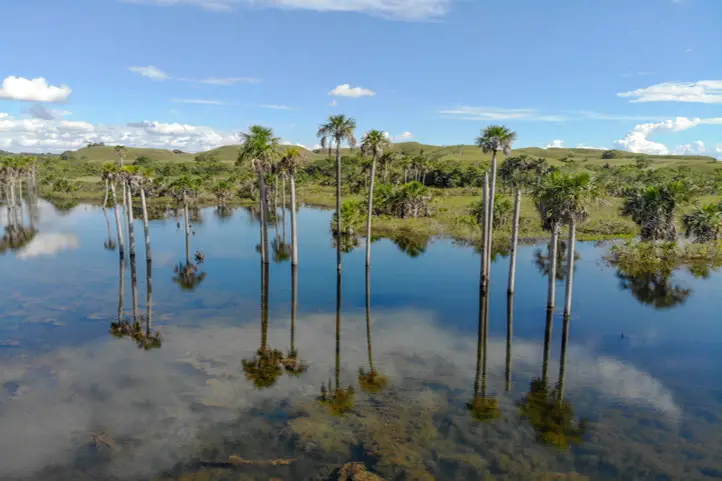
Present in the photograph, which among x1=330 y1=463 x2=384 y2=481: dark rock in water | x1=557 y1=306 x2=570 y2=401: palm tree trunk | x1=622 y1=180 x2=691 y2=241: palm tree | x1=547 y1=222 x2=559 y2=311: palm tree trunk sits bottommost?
x1=330 y1=463 x2=384 y2=481: dark rock in water

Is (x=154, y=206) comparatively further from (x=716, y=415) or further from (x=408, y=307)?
(x=716, y=415)

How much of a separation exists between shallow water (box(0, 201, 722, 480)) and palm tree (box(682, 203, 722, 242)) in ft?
32.1

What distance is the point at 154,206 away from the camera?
108812 mm

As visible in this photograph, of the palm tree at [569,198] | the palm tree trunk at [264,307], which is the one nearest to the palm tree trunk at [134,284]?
the palm tree trunk at [264,307]

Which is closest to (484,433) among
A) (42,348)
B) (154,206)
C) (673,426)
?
(673,426)

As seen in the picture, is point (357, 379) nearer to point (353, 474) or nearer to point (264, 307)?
point (353, 474)

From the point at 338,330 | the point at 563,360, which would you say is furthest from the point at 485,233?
the point at 338,330

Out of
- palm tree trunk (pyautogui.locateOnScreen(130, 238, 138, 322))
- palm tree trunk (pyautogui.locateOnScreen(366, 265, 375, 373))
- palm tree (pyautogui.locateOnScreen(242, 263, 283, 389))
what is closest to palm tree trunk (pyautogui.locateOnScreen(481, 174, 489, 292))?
palm tree trunk (pyautogui.locateOnScreen(366, 265, 375, 373))

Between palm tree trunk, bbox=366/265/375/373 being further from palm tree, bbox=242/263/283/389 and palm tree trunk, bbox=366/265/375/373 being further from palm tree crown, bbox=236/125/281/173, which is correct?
palm tree crown, bbox=236/125/281/173

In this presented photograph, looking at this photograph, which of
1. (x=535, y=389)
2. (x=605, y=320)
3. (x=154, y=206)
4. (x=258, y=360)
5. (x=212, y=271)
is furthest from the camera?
(x=154, y=206)

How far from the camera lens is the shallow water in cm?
1714

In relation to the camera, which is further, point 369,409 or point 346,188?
point 346,188

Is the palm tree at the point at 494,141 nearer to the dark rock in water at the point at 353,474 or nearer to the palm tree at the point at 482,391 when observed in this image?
the palm tree at the point at 482,391

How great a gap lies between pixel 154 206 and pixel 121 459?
100 metres
